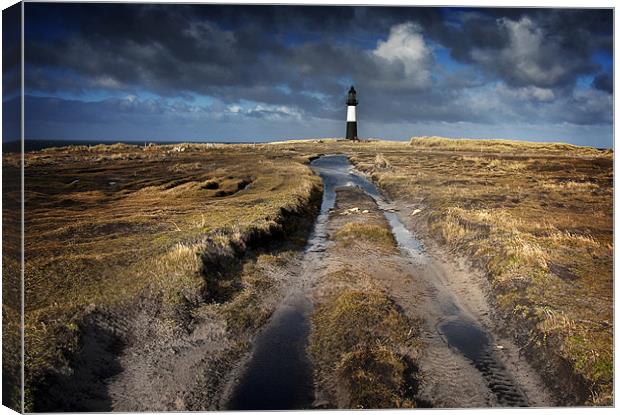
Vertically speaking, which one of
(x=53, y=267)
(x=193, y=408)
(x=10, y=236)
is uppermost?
(x=10, y=236)

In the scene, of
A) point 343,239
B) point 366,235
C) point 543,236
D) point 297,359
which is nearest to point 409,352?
point 297,359

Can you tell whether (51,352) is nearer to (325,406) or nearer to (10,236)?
(10,236)

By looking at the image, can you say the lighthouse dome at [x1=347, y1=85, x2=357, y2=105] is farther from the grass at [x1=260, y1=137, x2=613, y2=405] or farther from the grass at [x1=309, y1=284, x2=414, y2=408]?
the grass at [x1=309, y1=284, x2=414, y2=408]

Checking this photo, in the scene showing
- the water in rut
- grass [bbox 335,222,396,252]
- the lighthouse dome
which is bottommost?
the water in rut

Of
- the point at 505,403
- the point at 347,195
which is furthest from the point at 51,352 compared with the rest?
the point at 347,195

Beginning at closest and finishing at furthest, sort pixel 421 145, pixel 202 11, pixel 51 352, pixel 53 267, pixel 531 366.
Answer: pixel 51 352
pixel 531 366
pixel 202 11
pixel 53 267
pixel 421 145

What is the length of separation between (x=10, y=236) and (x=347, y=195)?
22.0 meters

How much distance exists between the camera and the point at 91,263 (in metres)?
12.6

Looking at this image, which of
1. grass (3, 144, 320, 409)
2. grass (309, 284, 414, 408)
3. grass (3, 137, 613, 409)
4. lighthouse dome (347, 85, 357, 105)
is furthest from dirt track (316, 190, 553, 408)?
lighthouse dome (347, 85, 357, 105)

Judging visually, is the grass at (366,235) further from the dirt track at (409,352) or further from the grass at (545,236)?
the dirt track at (409,352)

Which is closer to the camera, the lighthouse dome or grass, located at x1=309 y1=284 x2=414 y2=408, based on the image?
grass, located at x1=309 y1=284 x2=414 y2=408

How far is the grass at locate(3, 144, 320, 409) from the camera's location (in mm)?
10406

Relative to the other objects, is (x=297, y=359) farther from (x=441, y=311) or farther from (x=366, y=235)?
(x=366, y=235)

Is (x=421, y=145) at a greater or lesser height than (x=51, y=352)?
greater
